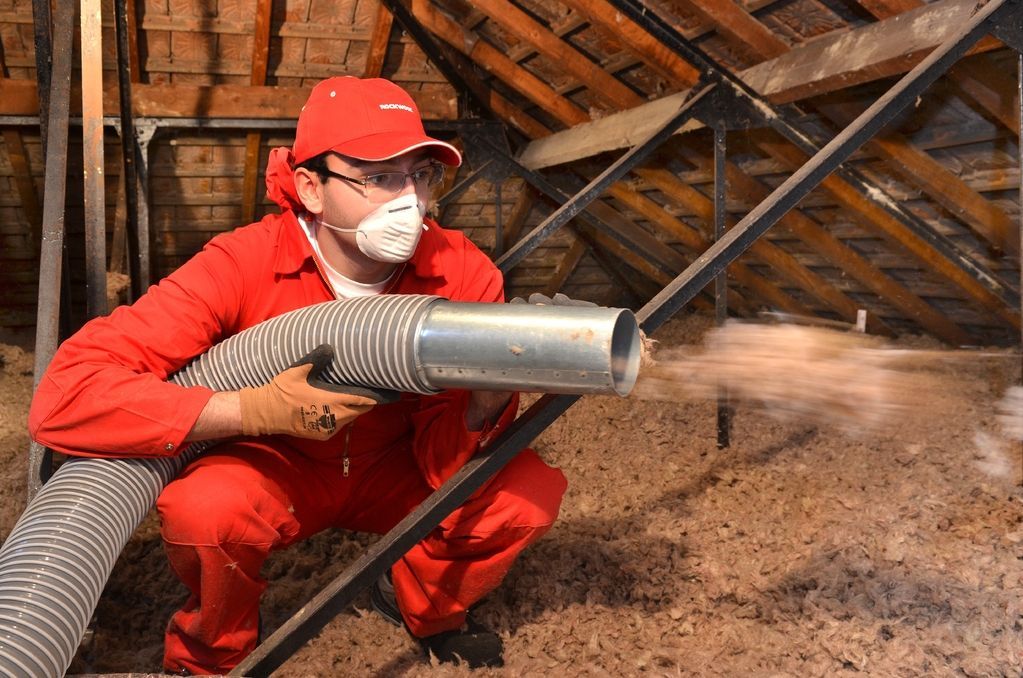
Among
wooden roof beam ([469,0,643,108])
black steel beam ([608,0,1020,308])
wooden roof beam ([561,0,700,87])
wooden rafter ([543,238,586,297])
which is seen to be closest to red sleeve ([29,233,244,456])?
black steel beam ([608,0,1020,308])

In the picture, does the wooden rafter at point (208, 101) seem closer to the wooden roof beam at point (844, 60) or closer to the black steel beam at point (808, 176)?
the wooden roof beam at point (844, 60)

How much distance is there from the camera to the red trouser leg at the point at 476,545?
191 centimetres

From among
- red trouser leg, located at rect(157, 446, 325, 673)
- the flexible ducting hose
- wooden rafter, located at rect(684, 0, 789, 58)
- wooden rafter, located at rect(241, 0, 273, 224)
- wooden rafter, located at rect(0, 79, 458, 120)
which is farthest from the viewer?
wooden rafter, located at rect(0, 79, 458, 120)

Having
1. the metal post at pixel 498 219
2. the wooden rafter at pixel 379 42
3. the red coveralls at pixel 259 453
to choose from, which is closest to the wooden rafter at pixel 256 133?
the wooden rafter at pixel 379 42

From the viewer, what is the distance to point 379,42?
4199mm

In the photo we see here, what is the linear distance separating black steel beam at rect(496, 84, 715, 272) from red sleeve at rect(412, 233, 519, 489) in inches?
38.1

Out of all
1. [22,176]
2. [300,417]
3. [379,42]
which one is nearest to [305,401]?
[300,417]

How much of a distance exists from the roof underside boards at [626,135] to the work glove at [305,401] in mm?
1686

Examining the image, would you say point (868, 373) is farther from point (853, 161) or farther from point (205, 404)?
point (205, 404)

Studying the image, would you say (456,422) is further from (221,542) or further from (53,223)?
(53,223)

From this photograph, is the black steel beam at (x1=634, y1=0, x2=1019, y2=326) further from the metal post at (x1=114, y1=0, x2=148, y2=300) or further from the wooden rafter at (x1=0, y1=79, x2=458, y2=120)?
the wooden rafter at (x1=0, y1=79, x2=458, y2=120)

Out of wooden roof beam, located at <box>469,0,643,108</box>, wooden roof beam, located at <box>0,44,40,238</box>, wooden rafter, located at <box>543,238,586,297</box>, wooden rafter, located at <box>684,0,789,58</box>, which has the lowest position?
wooden rafter, located at <box>543,238,586,297</box>

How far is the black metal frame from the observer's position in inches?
61.8

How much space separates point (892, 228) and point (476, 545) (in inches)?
79.4
